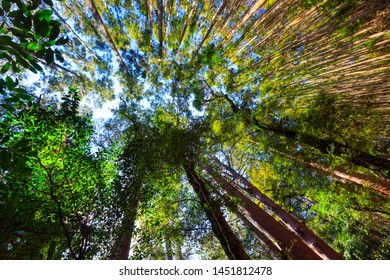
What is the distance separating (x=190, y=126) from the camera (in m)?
4.48

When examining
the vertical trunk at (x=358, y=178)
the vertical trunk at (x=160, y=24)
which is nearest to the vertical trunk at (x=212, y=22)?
the vertical trunk at (x=160, y=24)

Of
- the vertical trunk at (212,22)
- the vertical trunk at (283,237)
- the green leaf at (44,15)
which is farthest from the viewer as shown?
the vertical trunk at (212,22)

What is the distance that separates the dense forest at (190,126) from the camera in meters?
2.14

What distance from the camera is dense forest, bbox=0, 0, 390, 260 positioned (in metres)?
2.14

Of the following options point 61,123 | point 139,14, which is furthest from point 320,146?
point 139,14

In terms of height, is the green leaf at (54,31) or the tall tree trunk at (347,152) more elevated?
the green leaf at (54,31)

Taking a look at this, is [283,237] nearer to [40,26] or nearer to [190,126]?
[190,126]

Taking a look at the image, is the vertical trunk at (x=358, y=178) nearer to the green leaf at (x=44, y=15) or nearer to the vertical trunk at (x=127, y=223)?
the vertical trunk at (x=127, y=223)

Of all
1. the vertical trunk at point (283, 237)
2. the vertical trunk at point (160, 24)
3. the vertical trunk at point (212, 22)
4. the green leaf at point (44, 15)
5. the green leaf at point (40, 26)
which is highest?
the vertical trunk at point (160, 24)

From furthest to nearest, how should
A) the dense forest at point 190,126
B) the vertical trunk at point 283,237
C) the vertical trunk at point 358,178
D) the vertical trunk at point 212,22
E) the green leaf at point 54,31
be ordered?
the vertical trunk at point 212,22 < the vertical trunk at point 358,178 < the vertical trunk at point 283,237 < the dense forest at point 190,126 < the green leaf at point 54,31

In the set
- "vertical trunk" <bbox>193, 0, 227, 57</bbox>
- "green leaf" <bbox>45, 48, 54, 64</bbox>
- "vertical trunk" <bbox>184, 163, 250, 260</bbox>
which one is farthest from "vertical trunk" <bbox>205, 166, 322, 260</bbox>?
"vertical trunk" <bbox>193, 0, 227, 57</bbox>

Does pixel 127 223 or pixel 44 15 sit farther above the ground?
pixel 44 15

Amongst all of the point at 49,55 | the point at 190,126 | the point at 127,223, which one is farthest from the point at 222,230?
the point at 49,55
